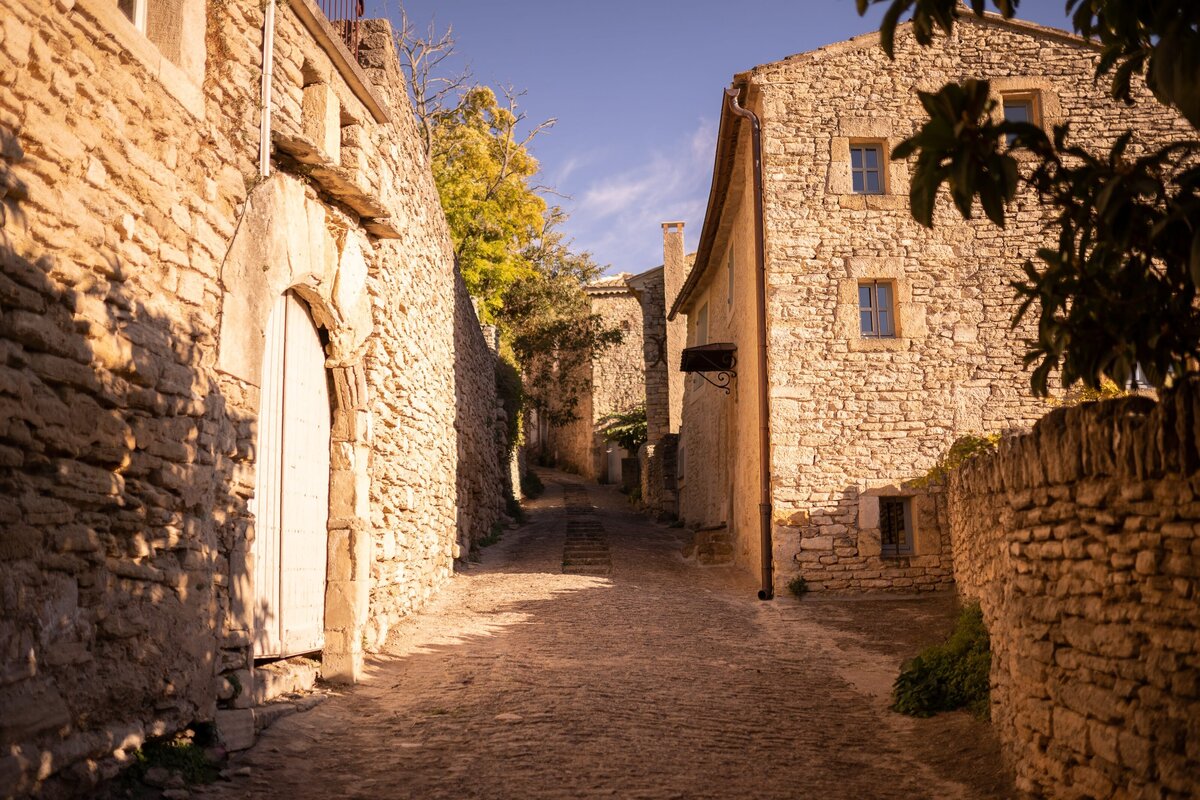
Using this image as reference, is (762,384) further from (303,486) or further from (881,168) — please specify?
(303,486)

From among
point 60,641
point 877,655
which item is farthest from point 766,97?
point 60,641

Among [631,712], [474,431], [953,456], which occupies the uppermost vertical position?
[474,431]

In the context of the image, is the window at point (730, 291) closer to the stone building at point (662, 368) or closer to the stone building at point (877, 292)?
the stone building at point (877, 292)

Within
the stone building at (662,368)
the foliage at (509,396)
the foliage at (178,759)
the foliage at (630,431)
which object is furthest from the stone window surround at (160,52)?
the foliage at (630,431)

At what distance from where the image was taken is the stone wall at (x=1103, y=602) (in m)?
3.51

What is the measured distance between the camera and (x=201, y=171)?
4898mm

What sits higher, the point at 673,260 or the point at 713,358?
the point at 673,260

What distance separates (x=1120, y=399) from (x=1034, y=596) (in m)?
1.28

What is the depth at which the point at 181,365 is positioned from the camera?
4.65 meters

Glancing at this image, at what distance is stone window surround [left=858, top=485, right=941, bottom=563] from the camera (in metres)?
11.8

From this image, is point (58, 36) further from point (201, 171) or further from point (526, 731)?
point (526, 731)

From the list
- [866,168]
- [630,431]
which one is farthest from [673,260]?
[866,168]

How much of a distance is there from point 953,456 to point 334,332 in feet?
24.3

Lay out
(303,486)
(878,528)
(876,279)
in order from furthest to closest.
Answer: (876,279)
(878,528)
(303,486)
